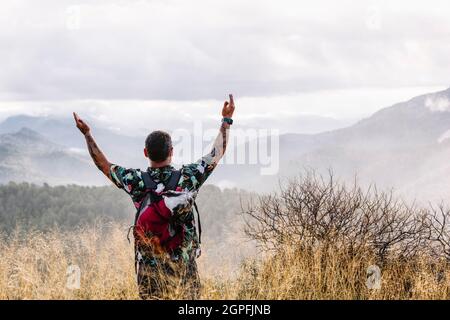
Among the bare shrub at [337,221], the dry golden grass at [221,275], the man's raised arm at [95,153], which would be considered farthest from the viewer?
the bare shrub at [337,221]

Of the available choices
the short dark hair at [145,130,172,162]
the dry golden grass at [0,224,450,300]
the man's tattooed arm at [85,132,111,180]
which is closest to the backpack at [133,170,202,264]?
the short dark hair at [145,130,172,162]

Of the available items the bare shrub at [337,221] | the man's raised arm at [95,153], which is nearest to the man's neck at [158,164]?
the man's raised arm at [95,153]

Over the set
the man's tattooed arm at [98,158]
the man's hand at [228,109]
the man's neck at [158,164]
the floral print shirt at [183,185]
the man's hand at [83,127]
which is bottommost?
the floral print shirt at [183,185]

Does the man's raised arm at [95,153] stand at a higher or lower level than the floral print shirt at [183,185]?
higher

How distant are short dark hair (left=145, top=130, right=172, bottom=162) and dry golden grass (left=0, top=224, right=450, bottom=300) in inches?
44.3

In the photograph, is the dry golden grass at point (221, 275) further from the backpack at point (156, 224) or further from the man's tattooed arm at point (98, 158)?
the man's tattooed arm at point (98, 158)

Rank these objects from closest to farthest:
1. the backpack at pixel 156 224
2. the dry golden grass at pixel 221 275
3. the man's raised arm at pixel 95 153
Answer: the backpack at pixel 156 224 → the man's raised arm at pixel 95 153 → the dry golden grass at pixel 221 275

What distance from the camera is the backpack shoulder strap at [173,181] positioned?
511 cm

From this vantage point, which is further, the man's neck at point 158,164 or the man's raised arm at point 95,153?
the man's raised arm at point 95,153

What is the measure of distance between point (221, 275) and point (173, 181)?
7.90 feet

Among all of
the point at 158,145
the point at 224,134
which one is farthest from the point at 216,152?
the point at 158,145

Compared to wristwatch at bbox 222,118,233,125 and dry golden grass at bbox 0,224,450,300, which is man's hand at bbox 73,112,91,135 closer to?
wristwatch at bbox 222,118,233,125
